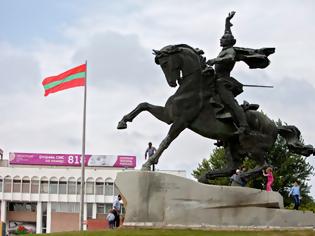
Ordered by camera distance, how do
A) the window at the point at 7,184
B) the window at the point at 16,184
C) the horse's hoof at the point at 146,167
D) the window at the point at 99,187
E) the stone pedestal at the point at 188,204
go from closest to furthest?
the stone pedestal at the point at 188,204 < the horse's hoof at the point at 146,167 < the window at the point at 7,184 < the window at the point at 16,184 < the window at the point at 99,187

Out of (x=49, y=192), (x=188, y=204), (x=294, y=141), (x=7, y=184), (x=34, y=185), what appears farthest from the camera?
(x=49, y=192)

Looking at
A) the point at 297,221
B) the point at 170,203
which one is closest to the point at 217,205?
the point at 170,203

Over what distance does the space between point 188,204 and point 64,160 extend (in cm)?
7303

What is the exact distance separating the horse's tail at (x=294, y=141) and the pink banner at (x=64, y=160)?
70004 millimetres

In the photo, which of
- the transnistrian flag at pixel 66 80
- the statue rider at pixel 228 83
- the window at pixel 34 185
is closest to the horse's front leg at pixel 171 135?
the statue rider at pixel 228 83

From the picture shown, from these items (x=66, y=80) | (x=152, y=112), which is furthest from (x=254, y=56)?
(x=66, y=80)

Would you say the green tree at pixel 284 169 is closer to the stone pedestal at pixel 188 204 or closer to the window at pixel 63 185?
the stone pedestal at pixel 188 204

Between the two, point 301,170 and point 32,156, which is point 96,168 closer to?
point 32,156

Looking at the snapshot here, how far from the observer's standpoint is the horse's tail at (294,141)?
59.3 ft

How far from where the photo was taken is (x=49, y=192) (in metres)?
84.0

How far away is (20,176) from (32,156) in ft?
14.7

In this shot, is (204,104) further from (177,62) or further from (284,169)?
(284,169)

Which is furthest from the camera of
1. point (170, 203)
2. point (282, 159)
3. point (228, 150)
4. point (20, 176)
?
point (20, 176)

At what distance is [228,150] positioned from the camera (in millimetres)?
17734
